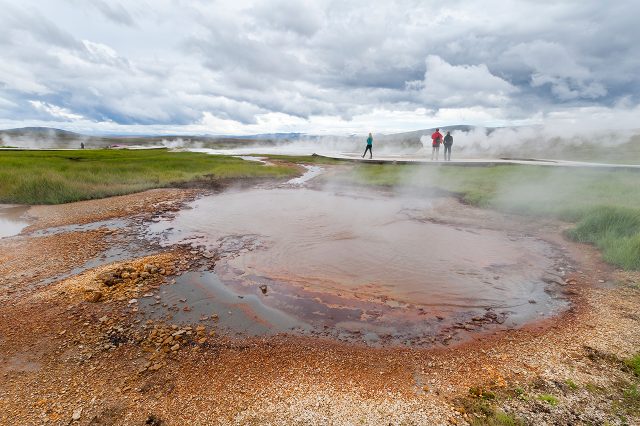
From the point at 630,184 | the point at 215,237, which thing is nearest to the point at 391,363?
the point at 215,237

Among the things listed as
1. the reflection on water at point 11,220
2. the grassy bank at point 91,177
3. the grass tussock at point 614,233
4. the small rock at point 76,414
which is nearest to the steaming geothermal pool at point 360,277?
the grass tussock at point 614,233

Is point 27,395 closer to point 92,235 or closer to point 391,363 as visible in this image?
point 391,363

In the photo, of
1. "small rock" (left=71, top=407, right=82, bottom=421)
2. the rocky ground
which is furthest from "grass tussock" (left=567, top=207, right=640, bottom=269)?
"small rock" (left=71, top=407, right=82, bottom=421)

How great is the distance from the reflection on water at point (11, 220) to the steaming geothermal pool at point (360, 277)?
4.87 m

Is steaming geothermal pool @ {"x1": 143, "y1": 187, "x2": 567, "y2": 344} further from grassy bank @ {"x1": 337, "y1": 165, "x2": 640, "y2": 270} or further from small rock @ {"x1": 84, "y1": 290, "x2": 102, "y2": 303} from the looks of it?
grassy bank @ {"x1": 337, "y1": 165, "x2": 640, "y2": 270}

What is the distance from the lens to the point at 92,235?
11.4 m

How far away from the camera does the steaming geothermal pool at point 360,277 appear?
644 cm

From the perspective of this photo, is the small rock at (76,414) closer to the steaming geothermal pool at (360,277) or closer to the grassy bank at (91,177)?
the steaming geothermal pool at (360,277)

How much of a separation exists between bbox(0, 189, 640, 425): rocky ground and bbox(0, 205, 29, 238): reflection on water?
6.29 metres

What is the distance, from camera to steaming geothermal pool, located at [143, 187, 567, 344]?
6.44 meters

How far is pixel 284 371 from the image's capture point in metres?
5.00

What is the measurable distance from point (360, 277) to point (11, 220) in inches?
568

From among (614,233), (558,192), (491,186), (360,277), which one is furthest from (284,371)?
(491,186)

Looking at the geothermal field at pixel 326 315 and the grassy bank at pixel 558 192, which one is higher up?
the grassy bank at pixel 558 192
